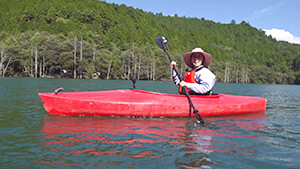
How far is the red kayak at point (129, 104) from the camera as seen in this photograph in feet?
21.9

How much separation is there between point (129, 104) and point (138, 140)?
2227 mm

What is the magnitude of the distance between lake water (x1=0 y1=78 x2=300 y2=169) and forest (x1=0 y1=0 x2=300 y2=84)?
174 ft

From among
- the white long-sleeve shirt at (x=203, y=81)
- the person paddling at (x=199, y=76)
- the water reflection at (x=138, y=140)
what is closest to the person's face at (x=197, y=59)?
the person paddling at (x=199, y=76)

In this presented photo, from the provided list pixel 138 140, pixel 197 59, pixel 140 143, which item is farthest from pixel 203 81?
pixel 140 143

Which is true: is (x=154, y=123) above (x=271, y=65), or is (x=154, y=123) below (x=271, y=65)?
below

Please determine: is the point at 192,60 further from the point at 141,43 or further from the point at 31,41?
the point at 141,43

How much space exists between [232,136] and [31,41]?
2335 inches

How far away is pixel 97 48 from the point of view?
7012cm

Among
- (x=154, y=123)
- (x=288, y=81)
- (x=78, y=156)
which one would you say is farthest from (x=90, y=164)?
(x=288, y=81)

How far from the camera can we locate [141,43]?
97062mm

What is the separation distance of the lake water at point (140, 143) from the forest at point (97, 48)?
53.1 meters

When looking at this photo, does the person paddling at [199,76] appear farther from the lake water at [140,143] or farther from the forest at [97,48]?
the forest at [97,48]

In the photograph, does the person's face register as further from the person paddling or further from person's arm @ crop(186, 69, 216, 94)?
person's arm @ crop(186, 69, 216, 94)

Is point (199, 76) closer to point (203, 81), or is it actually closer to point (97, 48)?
point (203, 81)
